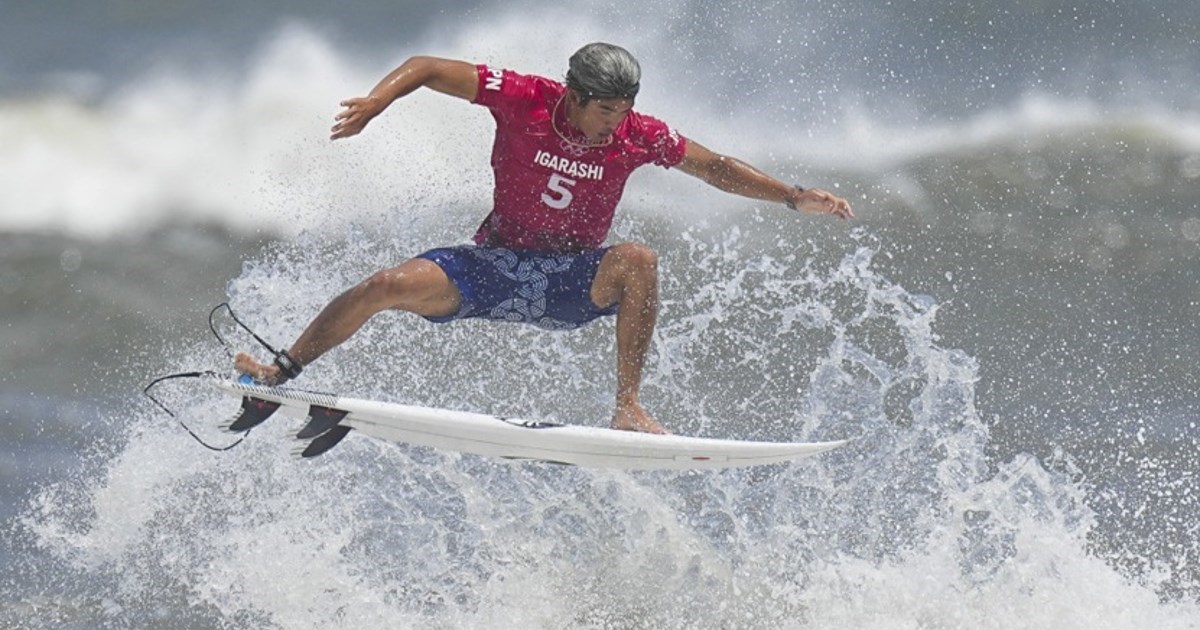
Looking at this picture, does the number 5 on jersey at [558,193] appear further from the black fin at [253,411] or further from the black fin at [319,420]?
the black fin at [253,411]

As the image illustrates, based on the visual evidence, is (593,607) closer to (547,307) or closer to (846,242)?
(547,307)

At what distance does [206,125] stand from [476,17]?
2378mm

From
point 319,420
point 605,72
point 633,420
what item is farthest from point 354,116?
point 633,420

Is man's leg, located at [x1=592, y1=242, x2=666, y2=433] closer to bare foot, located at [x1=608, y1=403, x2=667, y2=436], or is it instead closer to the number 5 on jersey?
bare foot, located at [x1=608, y1=403, x2=667, y2=436]

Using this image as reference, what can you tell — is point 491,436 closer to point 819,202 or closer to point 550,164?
point 550,164

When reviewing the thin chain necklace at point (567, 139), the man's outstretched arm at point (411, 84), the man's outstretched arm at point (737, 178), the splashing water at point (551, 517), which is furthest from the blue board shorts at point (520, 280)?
the splashing water at point (551, 517)

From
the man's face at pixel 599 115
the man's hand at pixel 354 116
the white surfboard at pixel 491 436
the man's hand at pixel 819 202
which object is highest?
the man's hand at pixel 819 202

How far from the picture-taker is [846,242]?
1059 centimetres

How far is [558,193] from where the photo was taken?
6004mm

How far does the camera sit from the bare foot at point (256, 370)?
5629 millimetres

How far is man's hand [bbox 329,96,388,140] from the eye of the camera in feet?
16.9

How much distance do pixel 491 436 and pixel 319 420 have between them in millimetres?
649

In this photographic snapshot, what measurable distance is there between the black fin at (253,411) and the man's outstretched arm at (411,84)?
1048mm

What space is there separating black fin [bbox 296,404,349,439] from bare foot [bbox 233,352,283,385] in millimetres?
174
